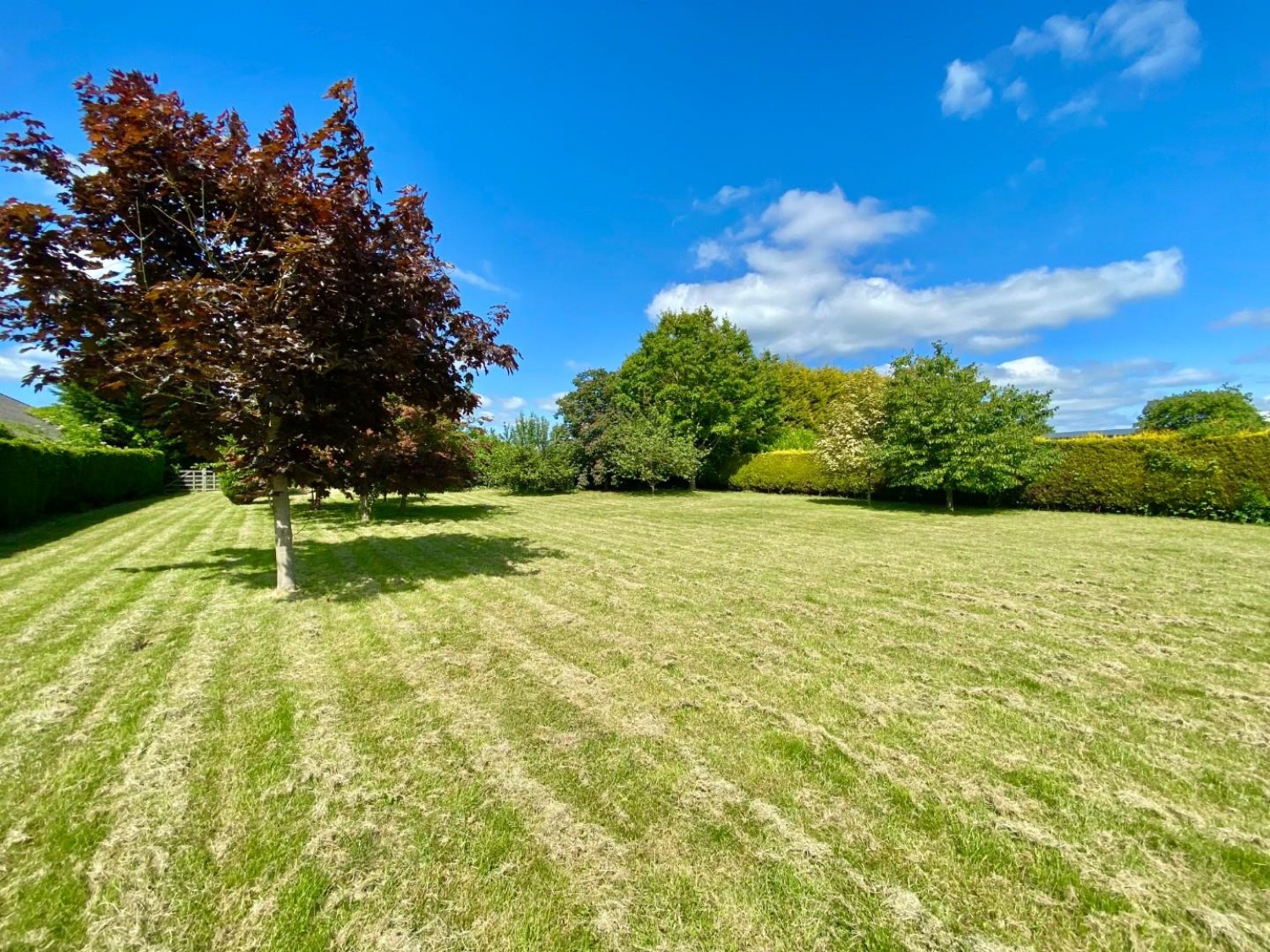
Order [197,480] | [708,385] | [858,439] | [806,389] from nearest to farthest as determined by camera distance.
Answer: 1. [858,439]
2. [197,480]
3. [708,385]
4. [806,389]

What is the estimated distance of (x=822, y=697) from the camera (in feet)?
10.6

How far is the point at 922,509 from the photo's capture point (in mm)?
15461

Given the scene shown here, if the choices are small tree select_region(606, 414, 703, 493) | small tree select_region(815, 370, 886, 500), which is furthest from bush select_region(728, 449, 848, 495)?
small tree select_region(606, 414, 703, 493)

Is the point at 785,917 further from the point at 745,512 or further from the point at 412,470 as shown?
the point at 745,512

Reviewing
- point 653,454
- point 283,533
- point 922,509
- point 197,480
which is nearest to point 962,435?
point 922,509

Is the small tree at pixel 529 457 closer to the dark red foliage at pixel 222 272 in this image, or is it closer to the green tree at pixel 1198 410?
the dark red foliage at pixel 222 272

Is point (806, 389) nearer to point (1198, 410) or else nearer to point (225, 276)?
point (1198, 410)

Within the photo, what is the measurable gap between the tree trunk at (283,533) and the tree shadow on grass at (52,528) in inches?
209

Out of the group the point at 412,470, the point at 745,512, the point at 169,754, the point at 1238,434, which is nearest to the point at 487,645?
the point at 169,754

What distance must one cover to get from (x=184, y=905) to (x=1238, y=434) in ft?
60.4

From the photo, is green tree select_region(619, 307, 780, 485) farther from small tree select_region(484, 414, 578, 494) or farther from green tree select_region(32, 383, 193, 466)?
green tree select_region(32, 383, 193, 466)

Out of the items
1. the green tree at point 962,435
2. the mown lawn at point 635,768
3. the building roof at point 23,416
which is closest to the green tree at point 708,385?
the green tree at point 962,435

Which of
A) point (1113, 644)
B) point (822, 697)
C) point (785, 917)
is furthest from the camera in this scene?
Result: point (1113, 644)

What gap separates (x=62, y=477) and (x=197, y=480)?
49.2ft
